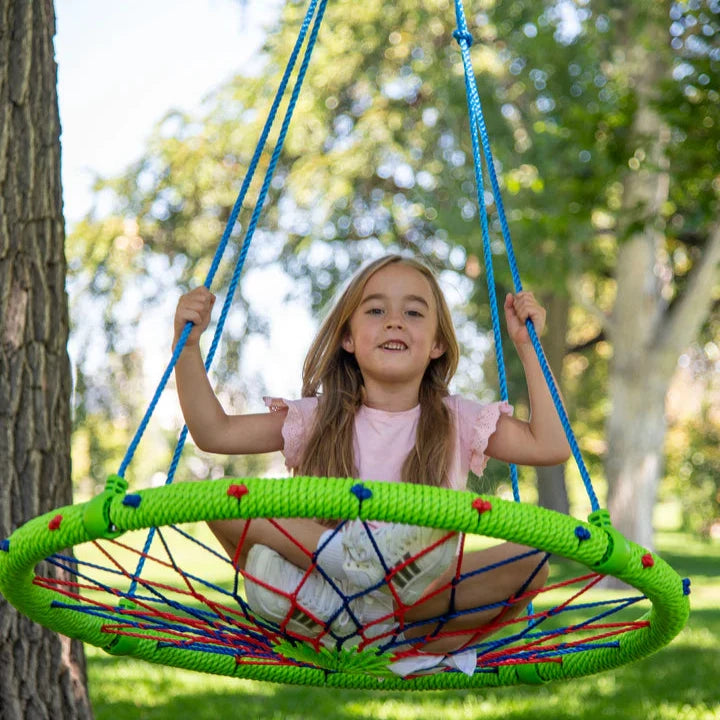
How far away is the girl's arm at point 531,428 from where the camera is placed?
2637mm

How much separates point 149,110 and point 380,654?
35.6ft

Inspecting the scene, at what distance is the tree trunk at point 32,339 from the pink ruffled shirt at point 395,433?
0.59 m

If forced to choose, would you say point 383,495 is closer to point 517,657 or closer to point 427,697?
point 517,657

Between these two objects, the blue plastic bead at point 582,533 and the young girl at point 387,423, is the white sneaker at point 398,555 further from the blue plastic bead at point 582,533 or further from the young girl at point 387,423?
the blue plastic bead at point 582,533

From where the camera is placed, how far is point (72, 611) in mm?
2244

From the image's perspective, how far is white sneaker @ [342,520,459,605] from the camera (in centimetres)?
191

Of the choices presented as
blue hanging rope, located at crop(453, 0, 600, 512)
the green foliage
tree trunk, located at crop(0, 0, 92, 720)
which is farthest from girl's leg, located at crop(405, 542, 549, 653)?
the green foliage

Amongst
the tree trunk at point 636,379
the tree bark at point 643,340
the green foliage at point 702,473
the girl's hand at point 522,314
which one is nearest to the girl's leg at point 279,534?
the girl's hand at point 522,314

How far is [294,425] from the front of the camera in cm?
271

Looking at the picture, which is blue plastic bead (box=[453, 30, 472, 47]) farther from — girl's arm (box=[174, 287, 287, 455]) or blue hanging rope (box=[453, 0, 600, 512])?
girl's arm (box=[174, 287, 287, 455])

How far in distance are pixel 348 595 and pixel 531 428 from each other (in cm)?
81

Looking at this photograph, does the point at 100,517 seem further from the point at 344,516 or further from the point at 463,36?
the point at 463,36

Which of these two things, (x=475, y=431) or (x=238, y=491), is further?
(x=475, y=431)

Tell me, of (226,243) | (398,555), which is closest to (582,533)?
(398,555)
